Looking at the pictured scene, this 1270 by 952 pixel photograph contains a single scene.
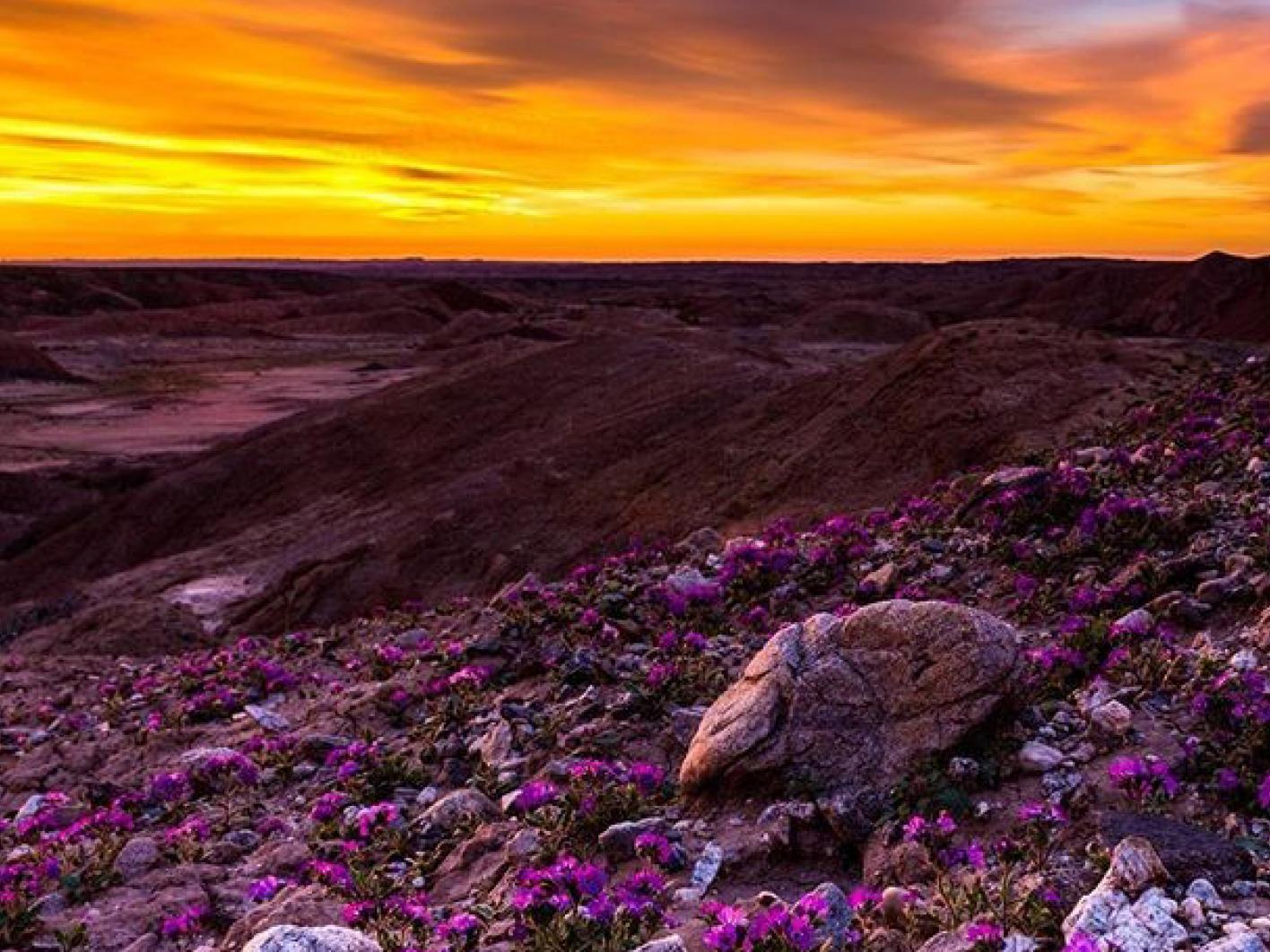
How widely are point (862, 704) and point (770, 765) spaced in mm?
712

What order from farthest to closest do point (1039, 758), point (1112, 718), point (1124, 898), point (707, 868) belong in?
1. point (1112, 718)
2. point (1039, 758)
3. point (707, 868)
4. point (1124, 898)

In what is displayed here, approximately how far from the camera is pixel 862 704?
24.0 ft

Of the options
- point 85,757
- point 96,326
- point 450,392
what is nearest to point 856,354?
point 450,392

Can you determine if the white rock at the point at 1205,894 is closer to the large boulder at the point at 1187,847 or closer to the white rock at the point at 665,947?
the large boulder at the point at 1187,847

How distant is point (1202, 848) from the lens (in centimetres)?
546

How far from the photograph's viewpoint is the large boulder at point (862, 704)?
23.1 feet

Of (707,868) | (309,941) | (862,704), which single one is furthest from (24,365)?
(309,941)

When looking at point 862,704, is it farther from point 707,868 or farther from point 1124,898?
point 1124,898

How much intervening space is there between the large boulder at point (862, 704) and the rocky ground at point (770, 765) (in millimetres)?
20

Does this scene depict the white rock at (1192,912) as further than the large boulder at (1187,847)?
No

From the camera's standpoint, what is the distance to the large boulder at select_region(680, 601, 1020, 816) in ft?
23.1

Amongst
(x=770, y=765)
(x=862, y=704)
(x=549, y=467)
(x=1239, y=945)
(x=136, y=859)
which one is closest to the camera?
(x=1239, y=945)

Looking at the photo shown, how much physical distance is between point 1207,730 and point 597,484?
74.7 feet

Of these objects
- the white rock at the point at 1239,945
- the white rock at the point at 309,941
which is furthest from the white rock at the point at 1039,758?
the white rock at the point at 309,941
